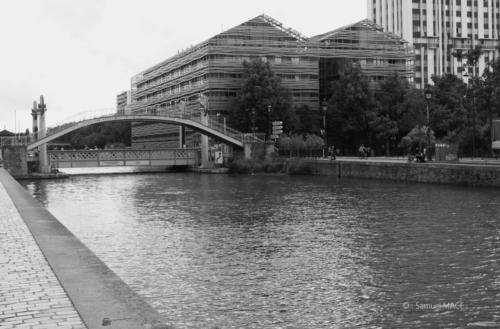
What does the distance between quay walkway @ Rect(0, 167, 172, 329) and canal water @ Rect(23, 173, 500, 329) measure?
1370 mm

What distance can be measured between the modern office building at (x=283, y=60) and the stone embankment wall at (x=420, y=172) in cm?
3646

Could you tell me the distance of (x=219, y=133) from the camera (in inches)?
3019

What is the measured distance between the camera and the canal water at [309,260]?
11.1 metres

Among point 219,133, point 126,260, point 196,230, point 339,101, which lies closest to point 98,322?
point 126,260

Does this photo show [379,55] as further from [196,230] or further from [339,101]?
[196,230]

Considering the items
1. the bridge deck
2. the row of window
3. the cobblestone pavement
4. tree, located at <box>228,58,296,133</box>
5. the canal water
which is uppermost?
the row of window

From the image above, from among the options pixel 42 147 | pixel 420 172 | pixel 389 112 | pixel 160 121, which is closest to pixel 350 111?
pixel 389 112

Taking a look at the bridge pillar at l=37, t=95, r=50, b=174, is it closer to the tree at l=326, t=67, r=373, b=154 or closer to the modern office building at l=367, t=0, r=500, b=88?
the tree at l=326, t=67, r=373, b=154

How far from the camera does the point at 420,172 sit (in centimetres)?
4712

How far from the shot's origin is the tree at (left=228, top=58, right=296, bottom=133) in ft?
273

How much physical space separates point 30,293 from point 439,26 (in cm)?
15346

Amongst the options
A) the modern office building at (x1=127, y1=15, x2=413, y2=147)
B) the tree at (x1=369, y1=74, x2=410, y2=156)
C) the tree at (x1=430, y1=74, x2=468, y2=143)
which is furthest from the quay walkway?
the modern office building at (x1=127, y1=15, x2=413, y2=147)

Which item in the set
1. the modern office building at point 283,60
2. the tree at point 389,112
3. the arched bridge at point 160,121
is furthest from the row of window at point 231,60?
the arched bridge at point 160,121

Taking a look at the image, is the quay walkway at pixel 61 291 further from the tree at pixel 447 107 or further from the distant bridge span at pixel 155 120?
the tree at pixel 447 107
